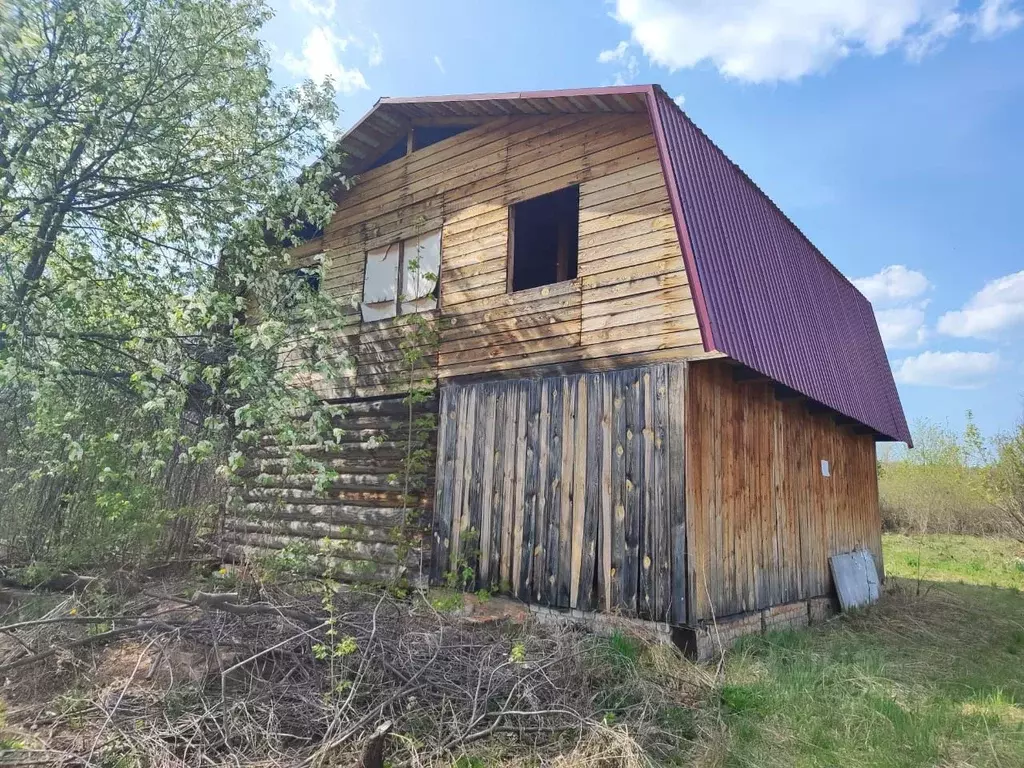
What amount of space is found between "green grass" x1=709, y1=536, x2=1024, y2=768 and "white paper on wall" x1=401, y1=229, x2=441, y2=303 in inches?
225

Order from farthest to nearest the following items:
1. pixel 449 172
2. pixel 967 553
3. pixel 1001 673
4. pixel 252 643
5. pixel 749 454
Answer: pixel 967 553
pixel 449 172
pixel 749 454
pixel 1001 673
pixel 252 643

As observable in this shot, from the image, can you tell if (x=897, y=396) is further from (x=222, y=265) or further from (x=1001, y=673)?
(x=222, y=265)

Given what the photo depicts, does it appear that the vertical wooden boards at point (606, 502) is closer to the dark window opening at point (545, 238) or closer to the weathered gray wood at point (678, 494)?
the weathered gray wood at point (678, 494)

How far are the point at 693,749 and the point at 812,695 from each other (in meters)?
1.48

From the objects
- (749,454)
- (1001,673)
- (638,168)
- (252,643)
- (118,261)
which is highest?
(638,168)

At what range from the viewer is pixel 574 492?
6.79 m

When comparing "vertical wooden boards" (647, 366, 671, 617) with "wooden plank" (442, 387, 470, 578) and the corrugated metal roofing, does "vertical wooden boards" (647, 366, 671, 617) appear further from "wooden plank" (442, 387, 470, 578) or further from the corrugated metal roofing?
"wooden plank" (442, 387, 470, 578)

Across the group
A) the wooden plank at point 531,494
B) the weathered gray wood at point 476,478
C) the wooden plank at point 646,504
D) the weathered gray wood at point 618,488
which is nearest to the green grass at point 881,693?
the wooden plank at point 646,504

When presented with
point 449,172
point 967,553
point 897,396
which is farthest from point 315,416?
point 967,553

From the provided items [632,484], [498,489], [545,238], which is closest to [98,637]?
[498,489]

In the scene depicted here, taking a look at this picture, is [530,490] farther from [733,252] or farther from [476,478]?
[733,252]

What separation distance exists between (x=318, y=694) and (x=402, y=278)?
6212 mm

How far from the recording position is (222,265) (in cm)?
802

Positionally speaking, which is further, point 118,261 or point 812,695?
point 118,261
